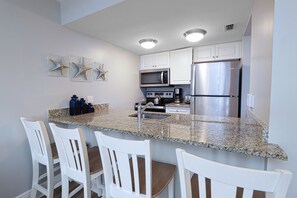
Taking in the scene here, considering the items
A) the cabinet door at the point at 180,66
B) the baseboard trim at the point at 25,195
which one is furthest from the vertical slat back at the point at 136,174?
the cabinet door at the point at 180,66

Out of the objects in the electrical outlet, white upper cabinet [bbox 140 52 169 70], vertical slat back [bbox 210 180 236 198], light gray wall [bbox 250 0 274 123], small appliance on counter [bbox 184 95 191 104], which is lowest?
vertical slat back [bbox 210 180 236 198]

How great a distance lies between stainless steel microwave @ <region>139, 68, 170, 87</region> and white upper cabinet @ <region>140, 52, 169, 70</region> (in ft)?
0.35

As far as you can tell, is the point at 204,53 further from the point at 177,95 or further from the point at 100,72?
the point at 100,72

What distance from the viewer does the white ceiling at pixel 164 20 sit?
1.56 m

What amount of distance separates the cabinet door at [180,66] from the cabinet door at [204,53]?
0.14 meters

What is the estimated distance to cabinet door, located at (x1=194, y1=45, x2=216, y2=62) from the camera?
9.53 ft

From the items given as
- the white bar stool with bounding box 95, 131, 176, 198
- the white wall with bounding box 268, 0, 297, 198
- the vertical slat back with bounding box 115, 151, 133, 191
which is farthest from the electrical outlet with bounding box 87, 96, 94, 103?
the white wall with bounding box 268, 0, 297, 198

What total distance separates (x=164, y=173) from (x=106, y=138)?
52cm

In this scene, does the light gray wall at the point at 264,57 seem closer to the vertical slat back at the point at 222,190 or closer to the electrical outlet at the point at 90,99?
the vertical slat back at the point at 222,190

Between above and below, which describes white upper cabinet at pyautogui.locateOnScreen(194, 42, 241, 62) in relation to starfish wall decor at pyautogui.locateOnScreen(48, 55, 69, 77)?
above

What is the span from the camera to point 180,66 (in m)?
3.21

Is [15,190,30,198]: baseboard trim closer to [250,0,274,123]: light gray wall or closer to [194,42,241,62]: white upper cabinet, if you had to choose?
[250,0,274,123]: light gray wall

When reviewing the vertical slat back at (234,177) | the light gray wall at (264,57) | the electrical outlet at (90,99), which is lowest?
the vertical slat back at (234,177)

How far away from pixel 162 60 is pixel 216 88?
1.41 m
